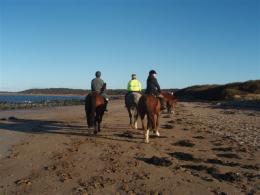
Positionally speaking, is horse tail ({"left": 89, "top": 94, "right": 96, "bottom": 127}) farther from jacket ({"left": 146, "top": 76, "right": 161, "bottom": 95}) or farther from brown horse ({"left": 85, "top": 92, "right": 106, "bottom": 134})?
jacket ({"left": 146, "top": 76, "right": 161, "bottom": 95})

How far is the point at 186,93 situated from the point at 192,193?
64241 millimetres

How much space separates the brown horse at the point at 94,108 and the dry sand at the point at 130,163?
60cm

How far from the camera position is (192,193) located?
670cm

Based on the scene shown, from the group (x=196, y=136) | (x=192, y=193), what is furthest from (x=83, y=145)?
(x=192, y=193)

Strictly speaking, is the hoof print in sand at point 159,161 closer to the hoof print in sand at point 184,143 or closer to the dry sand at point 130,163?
the dry sand at point 130,163

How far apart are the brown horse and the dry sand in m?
0.60

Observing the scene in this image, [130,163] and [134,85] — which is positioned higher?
[134,85]

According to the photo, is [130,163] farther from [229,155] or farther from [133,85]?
[133,85]

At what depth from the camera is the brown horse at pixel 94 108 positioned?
1456 cm

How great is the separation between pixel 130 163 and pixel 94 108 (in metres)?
5.76

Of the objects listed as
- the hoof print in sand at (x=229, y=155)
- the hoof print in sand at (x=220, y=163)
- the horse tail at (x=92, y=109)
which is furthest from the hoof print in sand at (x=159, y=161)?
the horse tail at (x=92, y=109)

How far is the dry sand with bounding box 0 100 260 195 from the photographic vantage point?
705cm

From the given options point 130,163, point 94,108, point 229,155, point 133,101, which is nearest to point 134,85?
point 133,101

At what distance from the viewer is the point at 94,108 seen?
1457 cm
